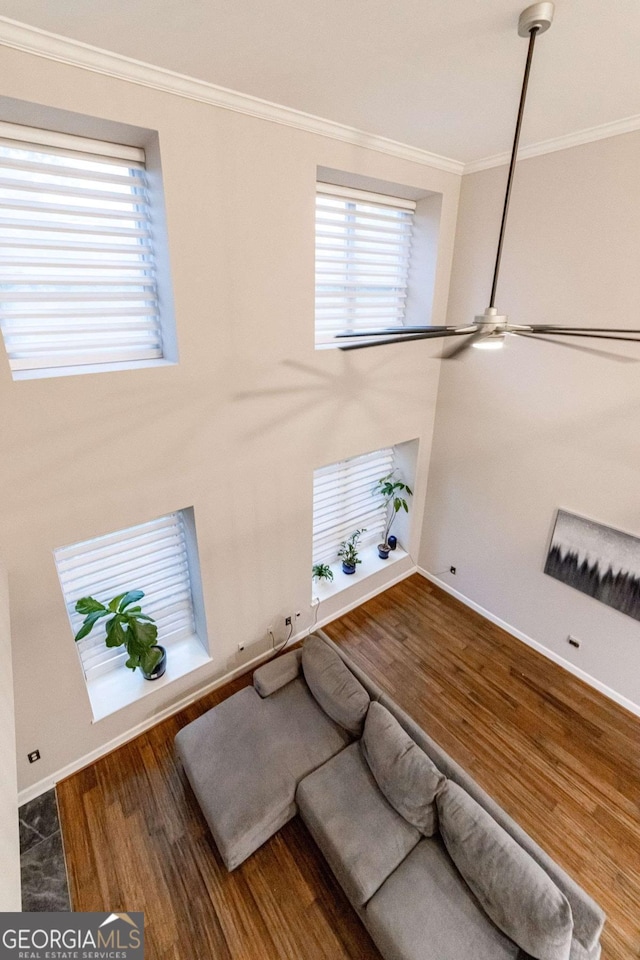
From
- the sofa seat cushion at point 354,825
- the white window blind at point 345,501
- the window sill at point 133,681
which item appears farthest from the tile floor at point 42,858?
the white window blind at point 345,501

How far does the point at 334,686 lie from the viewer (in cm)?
319

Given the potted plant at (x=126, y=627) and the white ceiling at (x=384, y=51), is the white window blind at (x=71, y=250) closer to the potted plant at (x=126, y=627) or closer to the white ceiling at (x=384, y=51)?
the white ceiling at (x=384, y=51)

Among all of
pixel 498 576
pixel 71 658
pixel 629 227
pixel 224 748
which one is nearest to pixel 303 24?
pixel 629 227

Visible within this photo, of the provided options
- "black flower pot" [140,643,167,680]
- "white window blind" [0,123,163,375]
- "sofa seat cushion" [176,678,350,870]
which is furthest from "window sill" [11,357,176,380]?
"sofa seat cushion" [176,678,350,870]

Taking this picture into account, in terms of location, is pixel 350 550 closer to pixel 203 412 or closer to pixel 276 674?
pixel 276 674

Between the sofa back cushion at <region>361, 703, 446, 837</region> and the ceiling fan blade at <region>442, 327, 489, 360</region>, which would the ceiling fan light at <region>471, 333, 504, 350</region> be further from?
the sofa back cushion at <region>361, 703, 446, 837</region>

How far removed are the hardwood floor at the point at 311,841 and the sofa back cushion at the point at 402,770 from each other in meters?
0.70


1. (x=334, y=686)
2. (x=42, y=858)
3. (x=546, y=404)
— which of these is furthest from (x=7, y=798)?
(x=546, y=404)

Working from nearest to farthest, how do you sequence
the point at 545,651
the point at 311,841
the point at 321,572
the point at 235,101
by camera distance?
the point at 235,101, the point at 311,841, the point at 545,651, the point at 321,572

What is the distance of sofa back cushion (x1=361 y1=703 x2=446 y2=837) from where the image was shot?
2.56 m

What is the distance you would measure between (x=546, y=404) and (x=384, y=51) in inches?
112

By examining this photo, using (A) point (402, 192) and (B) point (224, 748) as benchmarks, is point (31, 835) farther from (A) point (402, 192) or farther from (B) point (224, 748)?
(A) point (402, 192)

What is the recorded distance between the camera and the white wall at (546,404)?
3.22 metres

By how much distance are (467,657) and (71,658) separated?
359 cm
